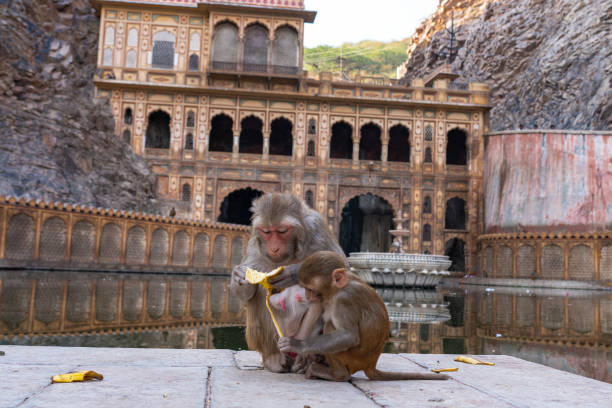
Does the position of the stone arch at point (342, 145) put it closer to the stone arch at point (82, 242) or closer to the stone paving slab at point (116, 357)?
the stone arch at point (82, 242)

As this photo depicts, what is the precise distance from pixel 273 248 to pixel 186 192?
23.0 m

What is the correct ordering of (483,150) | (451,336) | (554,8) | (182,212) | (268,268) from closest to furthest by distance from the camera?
(268,268)
(451,336)
(182,212)
(483,150)
(554,8)

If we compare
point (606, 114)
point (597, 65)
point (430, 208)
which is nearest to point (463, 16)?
point (597, 65)

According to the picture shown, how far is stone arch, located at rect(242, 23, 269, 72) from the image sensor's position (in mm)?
25734

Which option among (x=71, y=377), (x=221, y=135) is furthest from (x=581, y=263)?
(x=71, y=377)

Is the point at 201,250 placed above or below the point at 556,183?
below

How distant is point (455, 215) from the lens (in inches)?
1240

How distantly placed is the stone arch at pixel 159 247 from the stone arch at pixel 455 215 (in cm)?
1779

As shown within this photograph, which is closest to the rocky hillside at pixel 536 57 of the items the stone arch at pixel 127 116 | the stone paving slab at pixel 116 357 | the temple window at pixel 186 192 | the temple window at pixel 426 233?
the temple window at pixel 426 233

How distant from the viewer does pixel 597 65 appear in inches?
1090

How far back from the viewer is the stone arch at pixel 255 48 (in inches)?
1013

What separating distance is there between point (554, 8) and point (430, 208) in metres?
17.8

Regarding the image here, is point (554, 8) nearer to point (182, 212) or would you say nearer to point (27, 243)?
point (182, 212)

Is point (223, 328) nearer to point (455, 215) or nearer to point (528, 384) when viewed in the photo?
point (528, 384)
